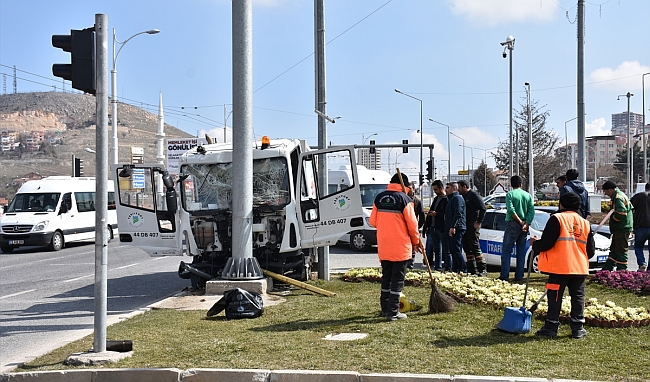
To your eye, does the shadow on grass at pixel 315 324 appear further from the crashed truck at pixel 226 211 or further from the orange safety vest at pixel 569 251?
the crashed truck at pixel 226 211

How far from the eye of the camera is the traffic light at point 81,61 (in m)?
6.94

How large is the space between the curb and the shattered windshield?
6323mm

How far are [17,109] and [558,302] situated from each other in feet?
672

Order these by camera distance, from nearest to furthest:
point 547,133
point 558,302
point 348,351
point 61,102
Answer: point 348,351
point 558,302
point 547,133
point 61,102

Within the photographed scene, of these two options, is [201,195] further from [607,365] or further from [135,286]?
[607,365]

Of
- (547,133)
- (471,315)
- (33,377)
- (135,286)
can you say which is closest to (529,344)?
(471,315)

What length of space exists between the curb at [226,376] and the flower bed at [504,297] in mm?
2696

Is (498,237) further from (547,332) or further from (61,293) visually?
(61,293)

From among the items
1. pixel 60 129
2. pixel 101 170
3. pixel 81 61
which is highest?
pixel 60 129

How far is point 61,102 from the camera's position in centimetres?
19150

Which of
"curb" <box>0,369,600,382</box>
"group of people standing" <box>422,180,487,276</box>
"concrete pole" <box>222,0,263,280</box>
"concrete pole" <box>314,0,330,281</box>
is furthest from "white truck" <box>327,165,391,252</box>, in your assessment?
"curb" <box>0,369,600,382</box>

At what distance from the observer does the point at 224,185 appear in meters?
12.9

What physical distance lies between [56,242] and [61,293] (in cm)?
1171

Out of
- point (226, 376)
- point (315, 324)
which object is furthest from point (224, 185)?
point (226, 376)
